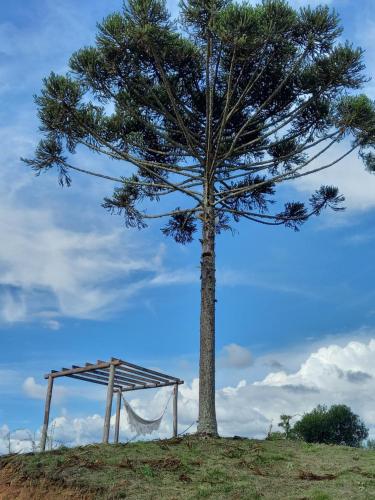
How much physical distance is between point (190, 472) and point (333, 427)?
24.2 metres

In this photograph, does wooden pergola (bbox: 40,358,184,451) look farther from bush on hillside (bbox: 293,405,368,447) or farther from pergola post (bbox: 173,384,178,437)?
bush on hillside (bbox: 293,405,368,447)

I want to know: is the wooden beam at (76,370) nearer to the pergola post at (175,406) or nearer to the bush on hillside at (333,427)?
the pergola post at (175,406)

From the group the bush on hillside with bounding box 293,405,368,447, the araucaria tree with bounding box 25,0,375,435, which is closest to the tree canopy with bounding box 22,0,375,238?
the araucaria tree with bounding box 25,0,375,435

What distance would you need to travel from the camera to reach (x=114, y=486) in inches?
348

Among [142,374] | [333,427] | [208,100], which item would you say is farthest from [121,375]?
[333,427]

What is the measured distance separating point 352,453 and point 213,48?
34.3ft

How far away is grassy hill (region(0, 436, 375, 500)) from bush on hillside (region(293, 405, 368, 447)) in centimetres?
1984

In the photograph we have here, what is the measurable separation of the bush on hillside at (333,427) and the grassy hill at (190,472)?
65.1 feet

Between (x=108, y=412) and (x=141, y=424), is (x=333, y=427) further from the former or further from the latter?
(x=108, y=412)

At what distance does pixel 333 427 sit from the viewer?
3172cm

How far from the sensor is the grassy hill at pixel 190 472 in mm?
8594

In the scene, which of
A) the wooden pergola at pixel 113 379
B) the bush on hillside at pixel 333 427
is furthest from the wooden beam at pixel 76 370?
the bush on hillside at pixel 333 427

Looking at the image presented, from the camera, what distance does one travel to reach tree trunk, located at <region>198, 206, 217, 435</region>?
12992 millimetres

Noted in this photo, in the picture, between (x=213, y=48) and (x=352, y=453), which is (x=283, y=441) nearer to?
(x=352, y=453)
